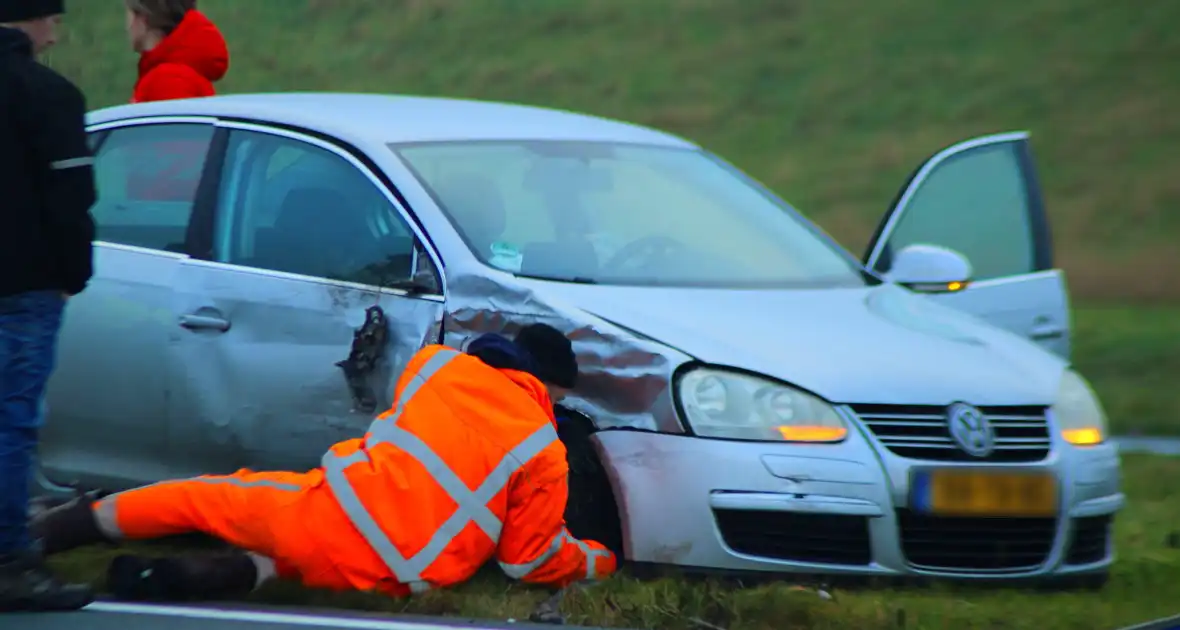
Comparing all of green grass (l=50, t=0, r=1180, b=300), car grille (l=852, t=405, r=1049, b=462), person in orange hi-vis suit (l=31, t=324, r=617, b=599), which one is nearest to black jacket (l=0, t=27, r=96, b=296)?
person in orange hi-vis suit (l=31, t=324, r=617, b=599)

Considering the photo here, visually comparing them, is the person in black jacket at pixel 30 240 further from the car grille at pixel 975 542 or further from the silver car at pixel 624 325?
the car grille at pixel 975 542

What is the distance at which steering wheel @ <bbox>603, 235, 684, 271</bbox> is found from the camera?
6.00 m

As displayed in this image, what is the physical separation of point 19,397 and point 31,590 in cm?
51

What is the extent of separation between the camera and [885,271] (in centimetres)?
685

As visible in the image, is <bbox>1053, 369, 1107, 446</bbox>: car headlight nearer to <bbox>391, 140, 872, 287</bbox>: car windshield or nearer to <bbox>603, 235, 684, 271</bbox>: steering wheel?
<bbox>391, 140, 872, 287</bbox>: car windshield

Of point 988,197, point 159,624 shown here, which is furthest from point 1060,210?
point 159,624

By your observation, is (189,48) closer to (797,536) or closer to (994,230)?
(994,230)

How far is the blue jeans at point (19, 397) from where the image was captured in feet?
16.4

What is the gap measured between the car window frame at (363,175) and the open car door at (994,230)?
72.5 inches

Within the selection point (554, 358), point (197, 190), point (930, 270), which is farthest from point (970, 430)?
point (197, 190)

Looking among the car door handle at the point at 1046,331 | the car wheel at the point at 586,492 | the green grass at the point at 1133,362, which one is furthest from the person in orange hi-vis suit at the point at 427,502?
the green grass at the point at 1133,362

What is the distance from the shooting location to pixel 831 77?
2970 centimetres

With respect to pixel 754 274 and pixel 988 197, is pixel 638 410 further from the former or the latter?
pixel 988 197

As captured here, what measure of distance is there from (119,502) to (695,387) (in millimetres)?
1721
